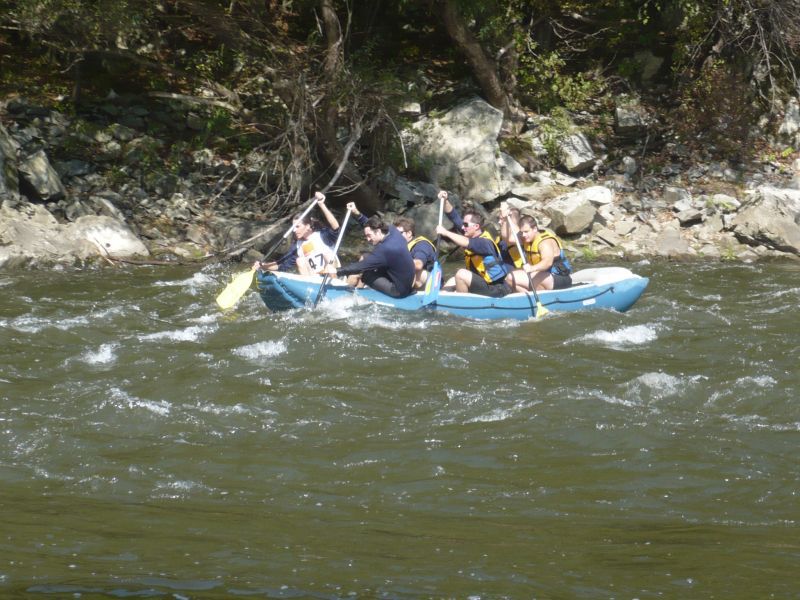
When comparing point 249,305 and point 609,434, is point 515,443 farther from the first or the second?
point 249,305

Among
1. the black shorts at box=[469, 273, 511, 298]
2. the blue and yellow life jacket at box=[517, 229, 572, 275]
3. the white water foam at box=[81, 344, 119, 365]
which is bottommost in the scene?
the white water foam at box=[81, 344, 119, 365]

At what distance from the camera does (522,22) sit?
16.1 metres

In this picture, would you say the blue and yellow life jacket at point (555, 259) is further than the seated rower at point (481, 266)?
Yes

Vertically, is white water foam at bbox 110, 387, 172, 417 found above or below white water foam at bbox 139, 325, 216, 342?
below

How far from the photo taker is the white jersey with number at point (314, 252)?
1024cm

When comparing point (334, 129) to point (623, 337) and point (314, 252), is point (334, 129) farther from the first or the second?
point (623, 337)

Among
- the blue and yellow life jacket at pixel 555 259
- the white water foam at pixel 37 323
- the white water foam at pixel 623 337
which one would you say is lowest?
the white water foam at pixel 623 337

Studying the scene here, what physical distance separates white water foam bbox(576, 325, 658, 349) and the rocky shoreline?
4315 mm

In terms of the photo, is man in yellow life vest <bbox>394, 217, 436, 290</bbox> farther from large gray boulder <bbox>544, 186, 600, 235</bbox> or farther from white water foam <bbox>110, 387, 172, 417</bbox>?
large gray boulder <bbox>544, 186, 600, 235</bbox>

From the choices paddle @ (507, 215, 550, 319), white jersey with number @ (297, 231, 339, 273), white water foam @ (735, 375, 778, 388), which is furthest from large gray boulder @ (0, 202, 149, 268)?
white water foam @ (735, 375, 778, 388)

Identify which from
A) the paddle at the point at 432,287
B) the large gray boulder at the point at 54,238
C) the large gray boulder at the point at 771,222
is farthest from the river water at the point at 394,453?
the large gray boulder at the point at 771,222

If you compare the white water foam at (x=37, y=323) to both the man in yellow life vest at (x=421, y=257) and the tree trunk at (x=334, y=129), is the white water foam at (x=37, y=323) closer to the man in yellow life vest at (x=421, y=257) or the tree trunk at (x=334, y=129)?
the man in yellow life vest at (x=421, y=257)

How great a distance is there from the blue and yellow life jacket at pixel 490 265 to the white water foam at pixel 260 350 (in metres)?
2.46

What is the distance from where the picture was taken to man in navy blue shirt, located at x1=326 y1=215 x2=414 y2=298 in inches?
366
